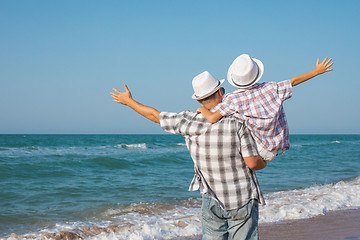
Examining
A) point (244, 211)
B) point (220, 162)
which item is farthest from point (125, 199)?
point (220, 162)

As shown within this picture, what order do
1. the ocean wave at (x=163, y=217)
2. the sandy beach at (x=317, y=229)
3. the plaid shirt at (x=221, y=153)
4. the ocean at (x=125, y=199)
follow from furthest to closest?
1. the ocean at (x=125, y=199)
2. the ocean wave at (x=163, y=217)
3. the sandy beach at (x=317, y=229)
4. the plaid shirt at (x=221, y=153)

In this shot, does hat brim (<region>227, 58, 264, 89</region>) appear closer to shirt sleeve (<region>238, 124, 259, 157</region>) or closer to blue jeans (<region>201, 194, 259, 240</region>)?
shirt sleeve (<region>238, 124, 259, 157</region>)

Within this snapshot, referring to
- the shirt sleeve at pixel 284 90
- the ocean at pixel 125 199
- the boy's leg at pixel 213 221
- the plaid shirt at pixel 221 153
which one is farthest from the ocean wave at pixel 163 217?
the shirt sleeve at pixel 284 90

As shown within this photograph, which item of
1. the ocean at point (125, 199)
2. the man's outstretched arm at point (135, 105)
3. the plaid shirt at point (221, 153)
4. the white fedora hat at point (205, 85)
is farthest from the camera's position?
the ocean at point (125, 199)

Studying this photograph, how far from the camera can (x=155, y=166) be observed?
14.8 metres

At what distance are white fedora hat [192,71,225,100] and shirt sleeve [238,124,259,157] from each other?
0.27m

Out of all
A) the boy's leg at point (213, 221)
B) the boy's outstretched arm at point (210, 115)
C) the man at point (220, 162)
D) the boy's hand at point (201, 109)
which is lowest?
the boy's leg at point (213, 221)

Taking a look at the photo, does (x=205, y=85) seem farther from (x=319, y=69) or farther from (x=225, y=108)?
(x=319, y=69)

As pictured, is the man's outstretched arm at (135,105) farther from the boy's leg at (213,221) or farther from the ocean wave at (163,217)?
the ocean wave at (163,217)

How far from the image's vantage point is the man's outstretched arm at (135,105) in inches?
83.0

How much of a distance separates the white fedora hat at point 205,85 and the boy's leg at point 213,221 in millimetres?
596

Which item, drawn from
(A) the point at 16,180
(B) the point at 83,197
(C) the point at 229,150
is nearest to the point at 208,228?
(C) the point at 229,150

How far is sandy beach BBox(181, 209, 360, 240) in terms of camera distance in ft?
15.3

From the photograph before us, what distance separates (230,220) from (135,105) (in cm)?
88
